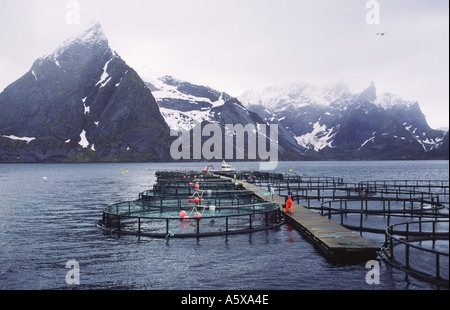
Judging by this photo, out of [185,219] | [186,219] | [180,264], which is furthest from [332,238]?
[186,219]

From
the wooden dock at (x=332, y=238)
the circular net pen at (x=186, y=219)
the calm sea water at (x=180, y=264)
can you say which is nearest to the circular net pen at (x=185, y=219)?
the circular net pen at (x=186, y=219)

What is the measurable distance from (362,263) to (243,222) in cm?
1579

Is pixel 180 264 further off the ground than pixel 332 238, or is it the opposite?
pixel 332 238

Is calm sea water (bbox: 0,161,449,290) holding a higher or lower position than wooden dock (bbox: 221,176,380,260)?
lower

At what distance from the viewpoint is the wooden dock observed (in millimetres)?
23047

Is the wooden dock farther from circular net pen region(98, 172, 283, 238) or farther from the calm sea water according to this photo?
circular net pen region(98, 172, 283, 238)

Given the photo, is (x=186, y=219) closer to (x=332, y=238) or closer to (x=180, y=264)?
(x=180, y=264)

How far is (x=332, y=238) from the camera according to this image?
84.9 feet

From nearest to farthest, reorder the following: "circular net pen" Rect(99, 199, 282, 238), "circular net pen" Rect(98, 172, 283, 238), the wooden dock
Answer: the wooden dock, "circular net pen" Rect(98, 172, 283, 238), "circular net pen" Rect(99, 199, 282, 238)

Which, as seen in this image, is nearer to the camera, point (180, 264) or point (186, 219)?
point (180, 264)

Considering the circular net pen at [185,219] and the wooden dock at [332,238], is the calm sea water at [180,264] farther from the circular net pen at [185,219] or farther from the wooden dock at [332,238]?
the circular net pen at [185,219]

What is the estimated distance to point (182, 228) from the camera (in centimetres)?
3500

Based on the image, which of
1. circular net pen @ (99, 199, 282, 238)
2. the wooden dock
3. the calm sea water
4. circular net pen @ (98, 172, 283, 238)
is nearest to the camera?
the calm sea water

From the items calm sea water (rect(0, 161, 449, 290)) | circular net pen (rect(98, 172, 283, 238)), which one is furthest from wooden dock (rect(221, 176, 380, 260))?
circular net pen (rect(98, 172, 283, 238))
